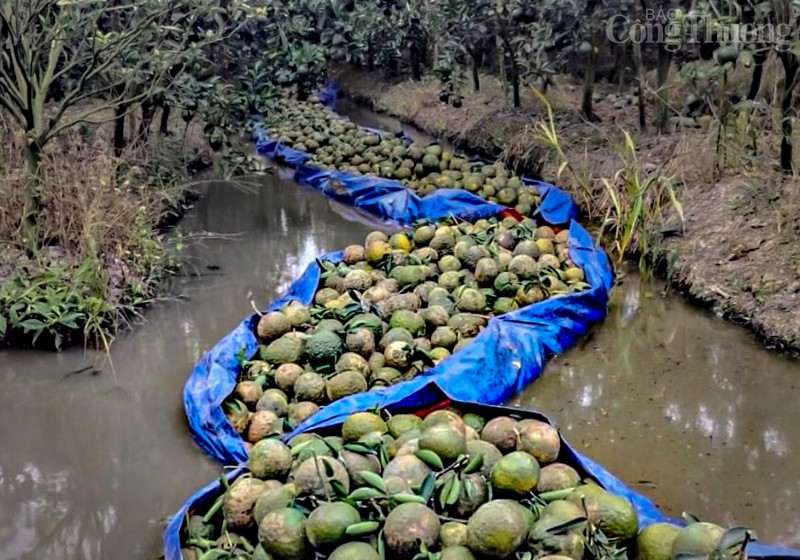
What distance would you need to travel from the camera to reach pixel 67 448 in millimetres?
4051

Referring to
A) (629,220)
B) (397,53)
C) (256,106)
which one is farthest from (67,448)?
(397,53)

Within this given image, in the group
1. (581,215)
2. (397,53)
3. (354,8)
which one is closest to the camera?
(581,215)

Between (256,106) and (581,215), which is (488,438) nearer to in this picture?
(581,215)

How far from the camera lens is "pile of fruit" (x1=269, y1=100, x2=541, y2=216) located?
777 centimetres

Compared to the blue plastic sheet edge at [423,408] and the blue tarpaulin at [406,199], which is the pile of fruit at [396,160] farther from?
the blue plastic sheet edge at [423,408]

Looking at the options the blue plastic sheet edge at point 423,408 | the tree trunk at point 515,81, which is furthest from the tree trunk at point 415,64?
the blue plastic sheet edge at point 423,408

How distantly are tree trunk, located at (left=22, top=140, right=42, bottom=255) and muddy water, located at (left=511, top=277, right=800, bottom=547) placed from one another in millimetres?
3574

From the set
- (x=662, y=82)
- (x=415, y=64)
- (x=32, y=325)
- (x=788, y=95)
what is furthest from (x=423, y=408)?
(x=415, y=64)

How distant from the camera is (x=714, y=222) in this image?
607 centimetres

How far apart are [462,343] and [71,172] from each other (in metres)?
3.36

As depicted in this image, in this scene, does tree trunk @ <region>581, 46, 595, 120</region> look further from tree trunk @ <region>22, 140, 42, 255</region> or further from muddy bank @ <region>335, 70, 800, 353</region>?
tree trunk @ <region>22, 140, 42, 255</region>

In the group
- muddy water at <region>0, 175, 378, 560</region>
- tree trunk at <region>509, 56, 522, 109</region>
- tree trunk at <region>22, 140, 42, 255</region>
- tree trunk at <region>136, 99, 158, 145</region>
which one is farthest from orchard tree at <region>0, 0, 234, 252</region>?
tree trunk at <region>509, 56, 522, 109</region>

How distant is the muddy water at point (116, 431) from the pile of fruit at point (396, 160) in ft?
7.01

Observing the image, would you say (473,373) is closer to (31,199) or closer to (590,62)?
(31,199)
